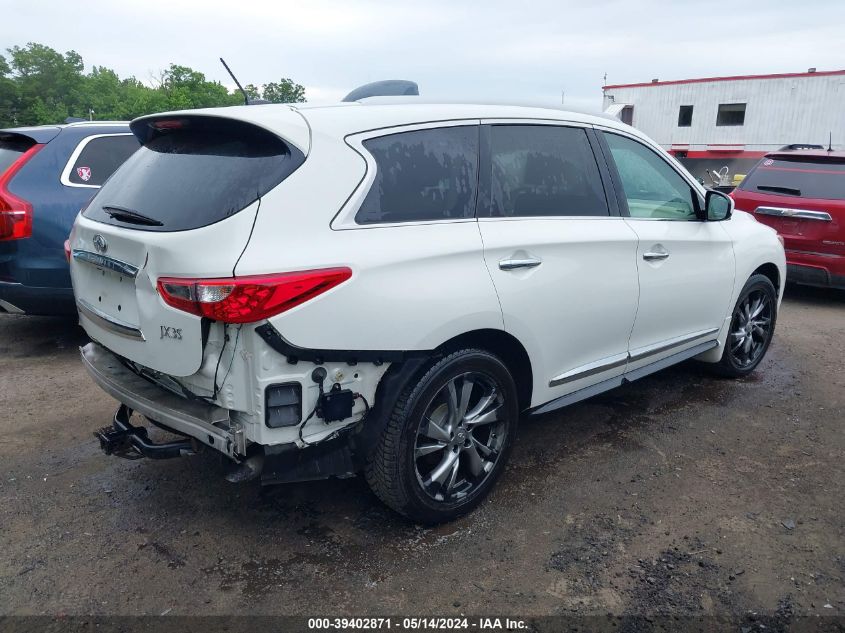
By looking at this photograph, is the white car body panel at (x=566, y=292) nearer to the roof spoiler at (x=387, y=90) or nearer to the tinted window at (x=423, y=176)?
the tinted window at (x=423, y=176)

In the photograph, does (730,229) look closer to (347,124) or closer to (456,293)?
(456,293)

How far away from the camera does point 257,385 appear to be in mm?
2404

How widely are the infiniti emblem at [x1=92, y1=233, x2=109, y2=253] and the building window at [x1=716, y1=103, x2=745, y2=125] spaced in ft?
86.4

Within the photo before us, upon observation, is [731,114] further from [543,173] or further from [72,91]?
[72,91]

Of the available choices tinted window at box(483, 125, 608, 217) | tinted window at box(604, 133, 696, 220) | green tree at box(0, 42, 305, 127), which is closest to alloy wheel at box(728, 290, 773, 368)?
tinted window at box(604, 133, 696, 220)

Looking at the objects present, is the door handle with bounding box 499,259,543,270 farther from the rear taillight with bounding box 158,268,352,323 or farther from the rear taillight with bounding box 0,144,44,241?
the rear taillight with bounding box 0,144,44,241

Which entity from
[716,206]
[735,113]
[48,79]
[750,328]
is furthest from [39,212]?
[48,79]

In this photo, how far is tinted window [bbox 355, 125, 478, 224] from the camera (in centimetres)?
273

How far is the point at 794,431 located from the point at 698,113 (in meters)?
24.6

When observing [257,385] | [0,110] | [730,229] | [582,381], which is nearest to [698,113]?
[730,229]

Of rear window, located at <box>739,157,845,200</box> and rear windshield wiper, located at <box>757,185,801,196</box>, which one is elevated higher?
rear window, located at <box>739,157,845,200</box>

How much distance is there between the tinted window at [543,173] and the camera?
318cm

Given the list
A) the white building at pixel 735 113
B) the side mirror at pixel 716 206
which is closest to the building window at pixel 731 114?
the white building at pixel 735 113

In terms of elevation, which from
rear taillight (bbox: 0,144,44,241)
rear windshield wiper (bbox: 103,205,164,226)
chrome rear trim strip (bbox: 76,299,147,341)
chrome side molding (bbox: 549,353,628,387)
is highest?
rear windshield wiper (bbox: 103,205,164,226)
